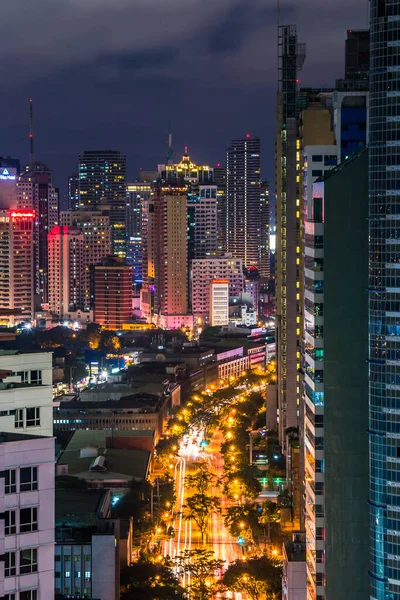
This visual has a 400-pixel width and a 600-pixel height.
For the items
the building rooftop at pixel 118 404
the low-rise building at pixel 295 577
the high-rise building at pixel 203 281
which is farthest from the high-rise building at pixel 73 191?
the low-rise building at pixel 295 577

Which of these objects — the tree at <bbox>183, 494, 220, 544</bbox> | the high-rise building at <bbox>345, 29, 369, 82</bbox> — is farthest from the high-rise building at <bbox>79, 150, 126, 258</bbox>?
the high-rise building at <bbox>345, 29, 369, 82</bbox>

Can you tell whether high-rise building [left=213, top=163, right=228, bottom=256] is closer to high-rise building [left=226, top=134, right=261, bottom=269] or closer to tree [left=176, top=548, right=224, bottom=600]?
high-rise building [left=226, top=134, right=261, bottom=269]

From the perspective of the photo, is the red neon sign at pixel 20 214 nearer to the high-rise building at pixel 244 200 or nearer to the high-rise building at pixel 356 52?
the high-rise building at pixel 244 200

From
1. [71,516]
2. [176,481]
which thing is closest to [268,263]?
[176,481]

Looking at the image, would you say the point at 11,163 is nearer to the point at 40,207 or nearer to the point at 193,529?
the point at 40,207

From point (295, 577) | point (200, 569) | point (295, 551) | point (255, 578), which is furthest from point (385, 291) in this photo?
point (200, 569)

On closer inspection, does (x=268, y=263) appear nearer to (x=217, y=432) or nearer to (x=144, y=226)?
(x=144, y=226)
